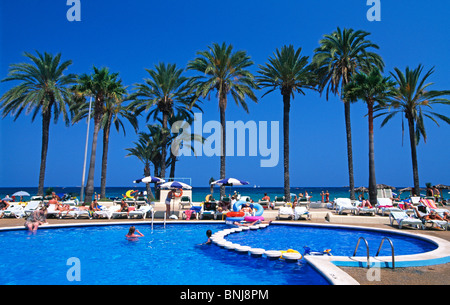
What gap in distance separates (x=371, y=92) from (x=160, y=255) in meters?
19.3

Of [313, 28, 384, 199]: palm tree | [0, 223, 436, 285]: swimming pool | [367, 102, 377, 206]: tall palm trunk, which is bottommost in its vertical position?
[0, 223, 436, 285]: swimming pool

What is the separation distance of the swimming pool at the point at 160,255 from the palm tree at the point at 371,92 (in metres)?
10.7

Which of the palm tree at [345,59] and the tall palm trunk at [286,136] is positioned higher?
the palm tree at [345,59]

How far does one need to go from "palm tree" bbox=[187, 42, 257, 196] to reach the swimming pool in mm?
11981

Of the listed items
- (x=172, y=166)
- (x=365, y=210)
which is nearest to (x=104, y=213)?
(x=365, y=210)

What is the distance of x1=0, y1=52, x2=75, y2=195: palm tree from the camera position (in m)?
26.3

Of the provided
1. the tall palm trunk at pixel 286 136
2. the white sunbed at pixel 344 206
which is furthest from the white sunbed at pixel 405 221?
the tall palm trunk at pixel 286 136

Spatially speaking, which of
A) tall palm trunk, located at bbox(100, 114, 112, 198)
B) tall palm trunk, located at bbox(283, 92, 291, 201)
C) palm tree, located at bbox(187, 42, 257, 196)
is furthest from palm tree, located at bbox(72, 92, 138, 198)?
tall palm trunk, located at bbox(283, 92, 291, 201)

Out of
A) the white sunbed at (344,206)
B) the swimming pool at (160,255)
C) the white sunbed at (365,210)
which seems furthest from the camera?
the white sunbed at (344,206)

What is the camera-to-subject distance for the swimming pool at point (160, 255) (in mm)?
7562

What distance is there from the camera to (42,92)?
26703 mm

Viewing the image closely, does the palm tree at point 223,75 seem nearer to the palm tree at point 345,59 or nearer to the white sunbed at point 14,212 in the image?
the palm tree at point 345,59

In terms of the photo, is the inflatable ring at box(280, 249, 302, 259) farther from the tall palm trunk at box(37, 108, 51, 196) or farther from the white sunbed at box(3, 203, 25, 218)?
the tall palm trunk at box(37, 108, 51, 196)
